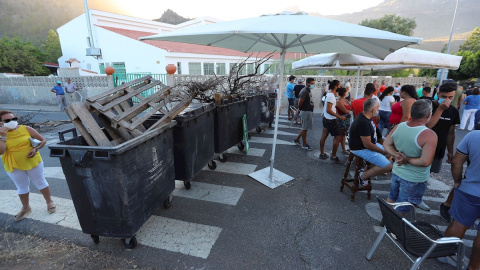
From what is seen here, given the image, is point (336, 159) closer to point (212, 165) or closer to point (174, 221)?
point (212, 165)

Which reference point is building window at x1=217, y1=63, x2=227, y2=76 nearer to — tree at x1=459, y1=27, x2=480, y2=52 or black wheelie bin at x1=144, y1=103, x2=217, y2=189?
black wheelie bin at x1=144, y1=103, x2=217, y2=189

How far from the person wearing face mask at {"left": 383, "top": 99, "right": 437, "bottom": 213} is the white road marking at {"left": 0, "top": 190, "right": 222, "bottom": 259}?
252 centimetres

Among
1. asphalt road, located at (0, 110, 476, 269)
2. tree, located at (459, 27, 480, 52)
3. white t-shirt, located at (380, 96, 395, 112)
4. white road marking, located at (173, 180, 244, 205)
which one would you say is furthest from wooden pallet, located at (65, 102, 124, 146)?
tree, located at (459, 27, 480, 52)

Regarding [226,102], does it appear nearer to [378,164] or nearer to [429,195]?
[378,164]

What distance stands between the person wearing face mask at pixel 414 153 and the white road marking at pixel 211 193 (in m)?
2.45

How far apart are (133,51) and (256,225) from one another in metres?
24.2

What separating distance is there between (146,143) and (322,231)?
2685 mm

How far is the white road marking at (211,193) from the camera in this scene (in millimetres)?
4023

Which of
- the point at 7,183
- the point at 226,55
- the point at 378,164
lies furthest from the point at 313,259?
the point at 226,55

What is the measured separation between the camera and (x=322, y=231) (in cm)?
322

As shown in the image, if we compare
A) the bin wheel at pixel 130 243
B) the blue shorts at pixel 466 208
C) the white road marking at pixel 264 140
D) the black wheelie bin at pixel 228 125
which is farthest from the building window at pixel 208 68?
the blue shorts at pixel 466 208

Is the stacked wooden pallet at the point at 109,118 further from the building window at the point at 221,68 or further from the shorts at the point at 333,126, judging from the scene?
the building window at the point at 221,68

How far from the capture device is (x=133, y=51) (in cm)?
2270

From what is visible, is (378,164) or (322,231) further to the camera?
(378,164)
